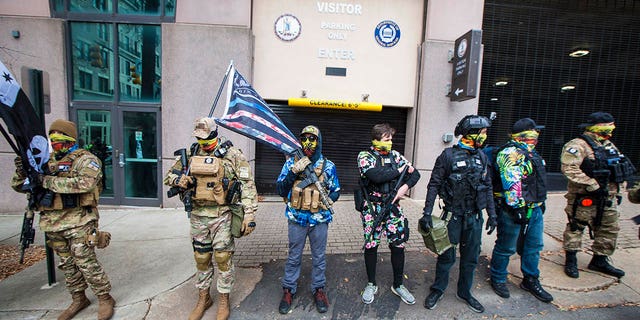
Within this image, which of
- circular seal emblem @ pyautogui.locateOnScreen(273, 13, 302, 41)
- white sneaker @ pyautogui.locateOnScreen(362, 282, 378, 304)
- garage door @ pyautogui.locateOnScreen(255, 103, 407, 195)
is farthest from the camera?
garage door @ pyautogui.locateOnScreen(255, 103, 407, 195)

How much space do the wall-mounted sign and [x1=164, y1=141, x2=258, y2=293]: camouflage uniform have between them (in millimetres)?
5652

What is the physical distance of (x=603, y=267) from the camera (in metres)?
3.76

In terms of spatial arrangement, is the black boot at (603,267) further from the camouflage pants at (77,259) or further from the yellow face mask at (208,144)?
the camouflage pants at (77,259)

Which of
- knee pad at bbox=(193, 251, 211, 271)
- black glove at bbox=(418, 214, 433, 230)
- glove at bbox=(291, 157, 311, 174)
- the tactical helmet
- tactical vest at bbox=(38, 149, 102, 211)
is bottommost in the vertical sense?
knee pad at bbox=(193, 251, 211, 271)

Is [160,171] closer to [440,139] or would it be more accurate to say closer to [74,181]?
[74,181]

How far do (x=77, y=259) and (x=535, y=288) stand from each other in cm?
499

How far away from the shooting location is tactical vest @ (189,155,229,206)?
2.78m

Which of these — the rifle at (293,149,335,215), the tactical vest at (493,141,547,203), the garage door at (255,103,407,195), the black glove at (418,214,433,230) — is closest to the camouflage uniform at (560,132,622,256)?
the tactical vest at (493,141,547,203)

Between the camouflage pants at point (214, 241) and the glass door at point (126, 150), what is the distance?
15.4 ft

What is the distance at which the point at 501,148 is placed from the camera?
3.35 meters

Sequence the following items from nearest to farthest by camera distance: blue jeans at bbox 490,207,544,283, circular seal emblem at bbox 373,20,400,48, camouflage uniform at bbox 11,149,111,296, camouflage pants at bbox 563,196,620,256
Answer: camouflage uniform at bbox 11,149,111,296 < blue jeans at bbox 490,207,544,283 < camouflage pants at bbox 563,196,620,256 < circular seal emblem at bbox 373,20,400,48

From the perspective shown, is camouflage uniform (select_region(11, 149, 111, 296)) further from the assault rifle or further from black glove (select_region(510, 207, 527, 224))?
the assault rifle

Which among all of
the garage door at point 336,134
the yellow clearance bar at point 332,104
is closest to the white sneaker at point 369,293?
the garage door at point 336,134

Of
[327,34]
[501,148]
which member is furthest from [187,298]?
[327,34]
